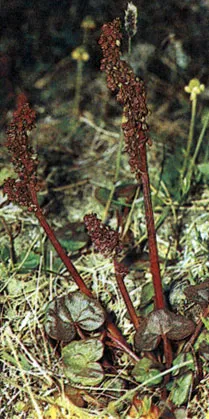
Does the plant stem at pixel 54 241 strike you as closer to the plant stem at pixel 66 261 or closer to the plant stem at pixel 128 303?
the plant stem at pixel 66 261

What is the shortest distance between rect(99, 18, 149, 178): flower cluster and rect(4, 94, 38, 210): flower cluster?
201 mm

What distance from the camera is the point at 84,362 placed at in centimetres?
171

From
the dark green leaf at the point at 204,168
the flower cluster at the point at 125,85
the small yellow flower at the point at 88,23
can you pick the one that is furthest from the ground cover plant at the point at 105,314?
the small yellow flower at the point at 88,23

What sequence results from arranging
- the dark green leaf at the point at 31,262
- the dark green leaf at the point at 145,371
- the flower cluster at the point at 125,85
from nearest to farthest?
the flower cluster at the point at 125,85 → the dark green leaf at the point at 145,371 → the dark green leaf at the point at 31,262

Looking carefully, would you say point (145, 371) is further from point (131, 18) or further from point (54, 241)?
point (131, 18)

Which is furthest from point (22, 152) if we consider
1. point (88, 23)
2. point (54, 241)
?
point (88, 23)

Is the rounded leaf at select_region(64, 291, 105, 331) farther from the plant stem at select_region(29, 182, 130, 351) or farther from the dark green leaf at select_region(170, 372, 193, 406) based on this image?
the dark green leaf at select_region(170, 372, 193, 406)

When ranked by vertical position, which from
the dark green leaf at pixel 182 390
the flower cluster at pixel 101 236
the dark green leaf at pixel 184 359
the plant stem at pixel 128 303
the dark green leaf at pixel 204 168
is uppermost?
the flower cluster at pixel 101 236

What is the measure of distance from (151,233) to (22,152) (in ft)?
1.16

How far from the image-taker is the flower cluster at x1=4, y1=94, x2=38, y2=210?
5.06ft

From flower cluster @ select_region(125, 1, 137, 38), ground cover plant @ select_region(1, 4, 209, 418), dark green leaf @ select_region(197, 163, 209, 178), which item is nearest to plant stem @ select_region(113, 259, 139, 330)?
ground cover plant @ select_region(1, 4, 209, 418)

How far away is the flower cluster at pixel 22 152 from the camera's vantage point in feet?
5.06

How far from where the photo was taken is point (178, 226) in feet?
7.35

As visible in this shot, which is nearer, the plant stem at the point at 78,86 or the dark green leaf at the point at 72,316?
the dark green leaf at the point at 72,316
